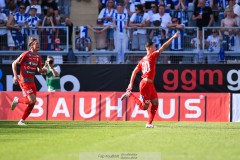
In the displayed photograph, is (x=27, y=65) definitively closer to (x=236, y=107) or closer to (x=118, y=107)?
(x=118, y=107)

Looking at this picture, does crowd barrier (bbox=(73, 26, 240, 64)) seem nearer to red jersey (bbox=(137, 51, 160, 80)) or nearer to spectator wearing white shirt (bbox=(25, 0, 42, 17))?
spectator wearing white shirt (bbox=(25, 0, 42, 17))

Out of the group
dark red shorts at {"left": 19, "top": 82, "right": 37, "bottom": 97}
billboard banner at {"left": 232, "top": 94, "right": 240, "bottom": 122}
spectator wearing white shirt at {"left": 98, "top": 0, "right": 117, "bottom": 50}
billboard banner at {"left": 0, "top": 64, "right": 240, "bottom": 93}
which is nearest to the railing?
billboard banner at {"left": 0, "top": 64, "right": 240, "bottom": 93}

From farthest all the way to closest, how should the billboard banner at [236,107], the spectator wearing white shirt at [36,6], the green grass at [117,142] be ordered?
the spectator wearing white shirt at [36,6], the billboard banner at [236,107], the green grass at [117,142]

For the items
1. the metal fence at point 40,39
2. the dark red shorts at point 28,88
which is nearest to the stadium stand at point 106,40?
the metal fence at point 40,39

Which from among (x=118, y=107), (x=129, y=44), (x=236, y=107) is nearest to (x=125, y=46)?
(x=129, y=44)

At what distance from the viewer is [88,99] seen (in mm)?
26031

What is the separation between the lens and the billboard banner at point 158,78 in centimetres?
2817

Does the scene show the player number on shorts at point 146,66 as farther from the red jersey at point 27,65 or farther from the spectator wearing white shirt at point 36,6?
the spectator wearing white shirt at point 36,6

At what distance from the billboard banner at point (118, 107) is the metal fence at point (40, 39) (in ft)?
9.57

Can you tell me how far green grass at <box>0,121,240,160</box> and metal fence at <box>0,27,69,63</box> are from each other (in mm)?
9428

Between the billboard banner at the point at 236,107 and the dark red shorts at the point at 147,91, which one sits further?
the billboard banner at the point at 236,107

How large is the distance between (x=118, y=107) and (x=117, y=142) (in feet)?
36.2

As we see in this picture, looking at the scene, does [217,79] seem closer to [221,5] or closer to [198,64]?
[198,64]

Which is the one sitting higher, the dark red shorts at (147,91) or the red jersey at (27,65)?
the red jersey at (27,65)
